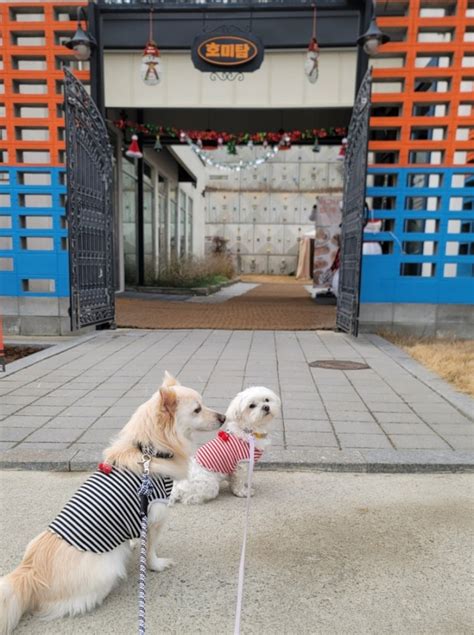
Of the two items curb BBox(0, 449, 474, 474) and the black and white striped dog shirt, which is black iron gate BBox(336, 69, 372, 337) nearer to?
curb BBox(0, 449, 474, 474)

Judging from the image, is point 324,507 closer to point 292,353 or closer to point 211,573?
point 211,573

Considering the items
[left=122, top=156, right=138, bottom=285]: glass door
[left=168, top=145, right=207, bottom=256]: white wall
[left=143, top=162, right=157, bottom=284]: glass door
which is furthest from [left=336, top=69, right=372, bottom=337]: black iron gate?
[left=168, top=145, right=207, bottom=256]: white wall

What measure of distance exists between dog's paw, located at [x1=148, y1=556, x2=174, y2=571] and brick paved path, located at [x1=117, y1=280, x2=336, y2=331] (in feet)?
23.0

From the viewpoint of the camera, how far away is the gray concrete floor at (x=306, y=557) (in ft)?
6.79

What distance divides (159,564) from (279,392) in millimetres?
3004

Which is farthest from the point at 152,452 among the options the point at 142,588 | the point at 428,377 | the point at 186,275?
the point at 186,275

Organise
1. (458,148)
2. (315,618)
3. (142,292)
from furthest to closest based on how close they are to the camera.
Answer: (142,292)
(458,148)
(315,618)

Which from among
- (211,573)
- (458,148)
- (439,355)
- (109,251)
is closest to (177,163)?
(109,251)

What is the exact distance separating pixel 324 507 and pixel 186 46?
9677 millimetres

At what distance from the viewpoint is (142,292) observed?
1590 cm

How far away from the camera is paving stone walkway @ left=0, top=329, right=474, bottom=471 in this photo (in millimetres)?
3664

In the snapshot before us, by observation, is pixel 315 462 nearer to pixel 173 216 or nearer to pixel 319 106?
pixel 319 106

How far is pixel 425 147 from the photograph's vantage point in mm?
8367

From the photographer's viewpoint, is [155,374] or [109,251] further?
[109,251]
